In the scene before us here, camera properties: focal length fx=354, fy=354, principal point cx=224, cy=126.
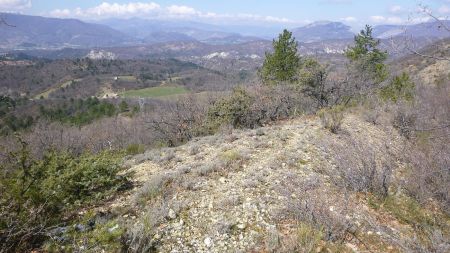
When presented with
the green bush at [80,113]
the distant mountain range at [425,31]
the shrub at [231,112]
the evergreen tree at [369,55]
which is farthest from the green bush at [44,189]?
the green bush at [80,113]

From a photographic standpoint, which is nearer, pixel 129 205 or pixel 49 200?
pixel 49 200

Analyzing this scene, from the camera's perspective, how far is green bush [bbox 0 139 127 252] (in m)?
5.01

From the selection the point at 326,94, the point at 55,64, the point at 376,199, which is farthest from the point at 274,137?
the point at 55,64

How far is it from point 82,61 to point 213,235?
158235 millimetres

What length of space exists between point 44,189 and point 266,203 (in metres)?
3.94

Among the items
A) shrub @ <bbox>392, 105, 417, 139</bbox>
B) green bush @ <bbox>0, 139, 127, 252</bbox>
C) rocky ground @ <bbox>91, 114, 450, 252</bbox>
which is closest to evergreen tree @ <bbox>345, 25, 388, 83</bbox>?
shrub @ <bbox>392, 105, 417, 139</bbox>

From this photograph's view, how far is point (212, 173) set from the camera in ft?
27.3

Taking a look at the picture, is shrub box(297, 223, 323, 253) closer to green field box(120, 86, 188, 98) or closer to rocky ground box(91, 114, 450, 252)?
rocky ground box(91, 114, 450, 252)

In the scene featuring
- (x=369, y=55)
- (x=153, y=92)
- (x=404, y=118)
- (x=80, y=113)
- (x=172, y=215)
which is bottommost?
(x=153, y=92)

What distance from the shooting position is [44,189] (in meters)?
5.99

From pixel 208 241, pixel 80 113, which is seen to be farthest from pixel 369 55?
pixel 80 113

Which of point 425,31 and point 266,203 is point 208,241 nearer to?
point 266,203

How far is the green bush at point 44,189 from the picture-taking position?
5012mm

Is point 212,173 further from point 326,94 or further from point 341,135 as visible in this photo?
point 326,94
